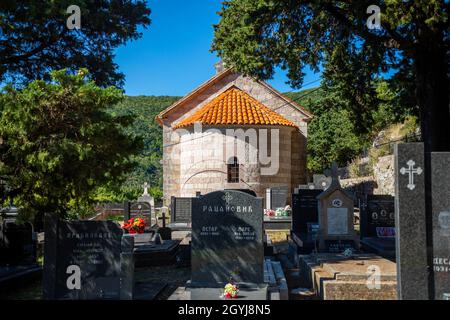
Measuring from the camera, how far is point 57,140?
6.45 metres

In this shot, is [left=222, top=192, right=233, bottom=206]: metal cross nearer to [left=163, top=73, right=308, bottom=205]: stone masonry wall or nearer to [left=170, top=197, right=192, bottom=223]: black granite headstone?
[left=170, top=197, right=192, bottom=223]: black granite headstone

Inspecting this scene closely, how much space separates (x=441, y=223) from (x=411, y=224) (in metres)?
0.44

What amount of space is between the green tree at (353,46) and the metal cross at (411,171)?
545 cm

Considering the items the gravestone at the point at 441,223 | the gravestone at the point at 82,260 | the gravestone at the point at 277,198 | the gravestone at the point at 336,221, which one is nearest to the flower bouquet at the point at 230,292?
the gravestone at the point at 82,260

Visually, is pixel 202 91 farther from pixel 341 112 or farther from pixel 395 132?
pixel 341 112

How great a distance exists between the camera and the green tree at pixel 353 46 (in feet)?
35.4

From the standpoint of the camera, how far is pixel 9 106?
615 centimetres

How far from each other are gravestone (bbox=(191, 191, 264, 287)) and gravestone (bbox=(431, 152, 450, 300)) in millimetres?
2718

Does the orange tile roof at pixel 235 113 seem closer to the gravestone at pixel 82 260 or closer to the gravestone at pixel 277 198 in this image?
the gravestone at pixel 277 198

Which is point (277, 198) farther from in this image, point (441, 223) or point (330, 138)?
point (330, 138)

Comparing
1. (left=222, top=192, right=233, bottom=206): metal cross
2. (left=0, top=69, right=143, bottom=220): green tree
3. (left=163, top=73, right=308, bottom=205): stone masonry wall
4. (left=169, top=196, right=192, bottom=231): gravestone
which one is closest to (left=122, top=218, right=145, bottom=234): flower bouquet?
(left=169, top=196, right=192, bottom=231): gravestone

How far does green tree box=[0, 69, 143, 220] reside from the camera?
6234mm
